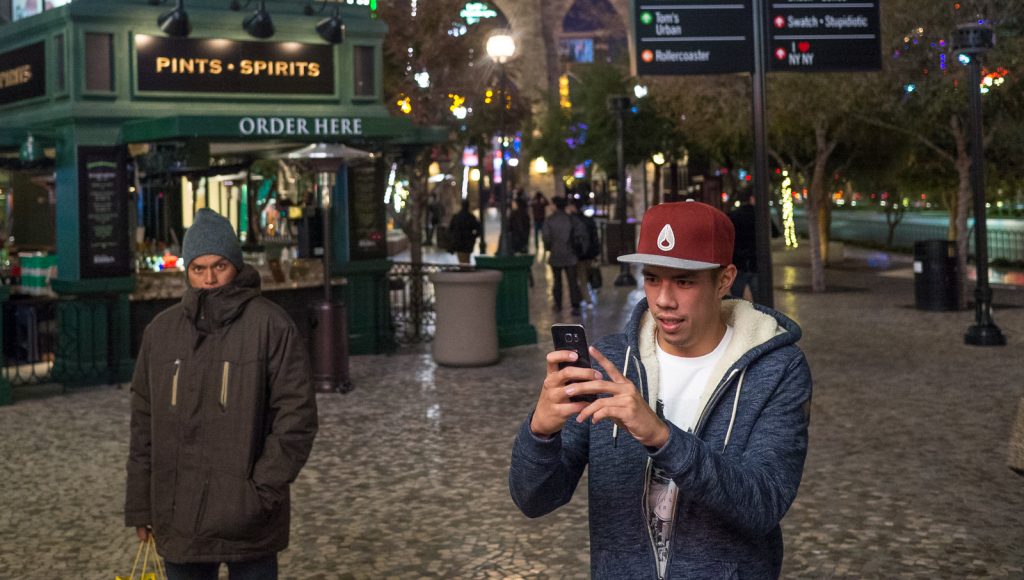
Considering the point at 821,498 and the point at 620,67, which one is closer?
the point at 821,498

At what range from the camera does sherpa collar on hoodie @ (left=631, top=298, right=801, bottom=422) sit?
2.78m

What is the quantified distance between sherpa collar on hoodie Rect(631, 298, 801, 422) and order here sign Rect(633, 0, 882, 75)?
20.7 feet

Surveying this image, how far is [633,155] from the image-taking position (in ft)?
120

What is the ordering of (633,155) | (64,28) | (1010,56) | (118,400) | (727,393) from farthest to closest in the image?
(633,155) < (1010,56) < (64,28) < (118,400) < (727,393)

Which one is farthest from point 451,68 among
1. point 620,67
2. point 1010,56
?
point 620,67

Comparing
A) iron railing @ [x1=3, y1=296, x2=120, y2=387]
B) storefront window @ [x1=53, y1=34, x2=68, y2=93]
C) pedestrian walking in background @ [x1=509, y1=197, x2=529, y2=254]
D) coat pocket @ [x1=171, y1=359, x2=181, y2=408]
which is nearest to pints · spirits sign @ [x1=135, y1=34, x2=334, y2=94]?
storefront window @ [x1=53, y1=34, x2=68, y2=93]

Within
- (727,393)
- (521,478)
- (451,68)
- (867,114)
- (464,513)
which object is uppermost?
(451,68)

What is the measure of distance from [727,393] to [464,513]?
497 centimetres

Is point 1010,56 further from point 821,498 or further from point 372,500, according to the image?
point 372,500

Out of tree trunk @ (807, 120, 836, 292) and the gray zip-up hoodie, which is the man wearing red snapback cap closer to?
the gray zip-up hoodie

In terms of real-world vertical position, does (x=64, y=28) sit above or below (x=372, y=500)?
above

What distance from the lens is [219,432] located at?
4020 millimetres

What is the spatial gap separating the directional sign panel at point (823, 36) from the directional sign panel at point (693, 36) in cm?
22

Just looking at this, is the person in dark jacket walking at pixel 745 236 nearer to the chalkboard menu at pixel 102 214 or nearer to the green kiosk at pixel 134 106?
the green kiosk at pixel 134 106
